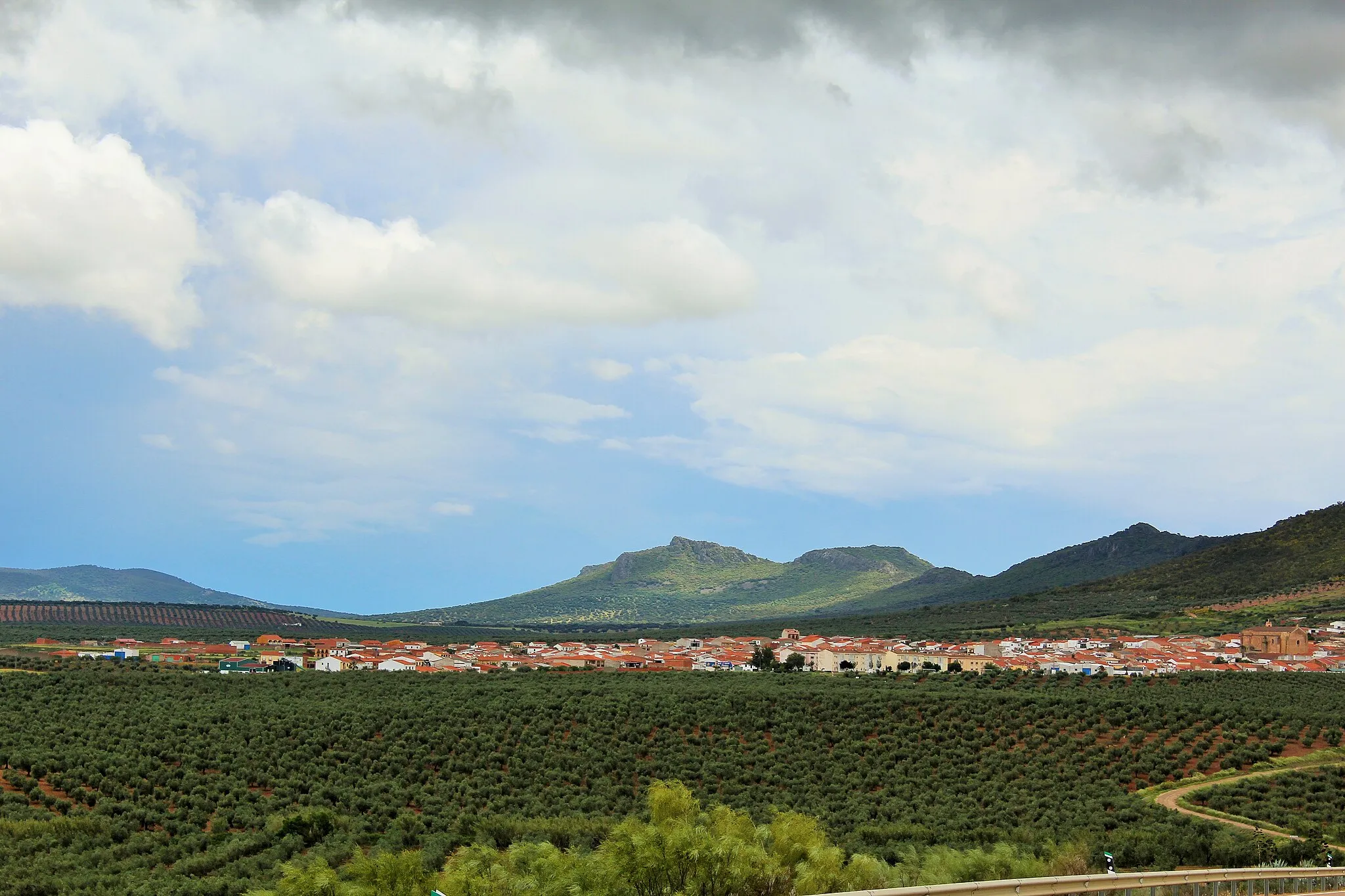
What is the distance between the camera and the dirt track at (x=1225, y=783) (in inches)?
1180

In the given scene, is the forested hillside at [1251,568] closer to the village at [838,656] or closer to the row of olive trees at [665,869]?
the village at [838,656]

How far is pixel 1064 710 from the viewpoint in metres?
46.8

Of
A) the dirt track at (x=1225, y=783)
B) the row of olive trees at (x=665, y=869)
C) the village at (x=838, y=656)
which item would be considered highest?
the village at (x=838, y=656)

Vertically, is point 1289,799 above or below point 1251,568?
below

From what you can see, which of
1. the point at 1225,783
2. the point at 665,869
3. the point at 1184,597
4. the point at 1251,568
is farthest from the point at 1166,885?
the point at 1251,568

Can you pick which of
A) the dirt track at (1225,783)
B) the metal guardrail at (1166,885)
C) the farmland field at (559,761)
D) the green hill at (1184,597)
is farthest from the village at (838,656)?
the metal guardrail at (1166,885)

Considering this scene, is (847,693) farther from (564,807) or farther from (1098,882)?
(1098,882)

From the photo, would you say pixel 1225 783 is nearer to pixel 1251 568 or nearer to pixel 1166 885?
pixel 1166 885

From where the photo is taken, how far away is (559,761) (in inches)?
1559

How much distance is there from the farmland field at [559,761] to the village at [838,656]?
51.5ft

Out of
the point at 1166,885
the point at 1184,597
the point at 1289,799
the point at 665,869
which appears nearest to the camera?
the point at 1166,885

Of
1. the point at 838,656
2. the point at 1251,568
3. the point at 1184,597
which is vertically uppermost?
the point at 1251,568

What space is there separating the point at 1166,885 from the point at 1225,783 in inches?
919

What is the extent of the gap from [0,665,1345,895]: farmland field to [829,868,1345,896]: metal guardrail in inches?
209
